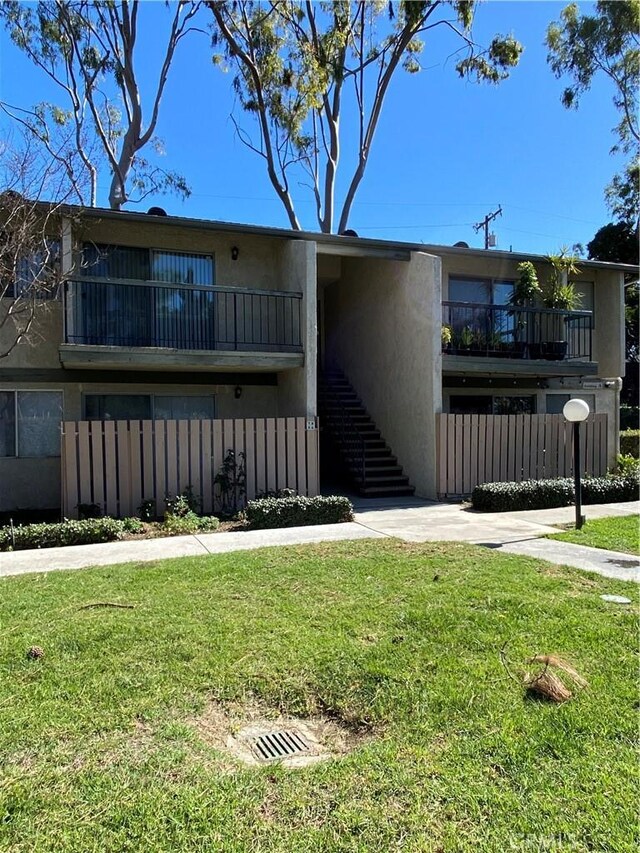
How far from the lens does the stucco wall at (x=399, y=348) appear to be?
456 inches

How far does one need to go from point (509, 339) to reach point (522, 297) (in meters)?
1.05

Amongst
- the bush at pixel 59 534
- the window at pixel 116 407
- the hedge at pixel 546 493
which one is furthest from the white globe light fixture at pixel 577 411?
the window at pixel 116 407

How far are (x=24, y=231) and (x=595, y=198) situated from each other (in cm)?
2417

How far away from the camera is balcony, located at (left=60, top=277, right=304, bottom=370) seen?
9.95 m

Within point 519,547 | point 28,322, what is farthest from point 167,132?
point 519,547

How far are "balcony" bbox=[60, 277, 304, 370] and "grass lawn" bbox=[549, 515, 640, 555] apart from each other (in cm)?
590

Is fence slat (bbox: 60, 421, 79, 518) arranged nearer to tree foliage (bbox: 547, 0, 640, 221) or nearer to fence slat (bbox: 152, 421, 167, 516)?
fence slat (bbox: 152, 421, 167, 516)

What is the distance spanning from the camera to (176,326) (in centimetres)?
1141

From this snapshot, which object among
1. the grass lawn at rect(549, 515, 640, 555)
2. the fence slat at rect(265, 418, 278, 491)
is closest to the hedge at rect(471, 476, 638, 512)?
the grass lawn at rect(549, 515, 640, 555)

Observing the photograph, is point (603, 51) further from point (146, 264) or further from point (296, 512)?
point (296, 512)

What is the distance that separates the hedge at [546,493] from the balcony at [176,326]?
14.5 feet

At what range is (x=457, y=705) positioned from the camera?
10.1 feet

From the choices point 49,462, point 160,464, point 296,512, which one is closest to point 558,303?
point 296,512

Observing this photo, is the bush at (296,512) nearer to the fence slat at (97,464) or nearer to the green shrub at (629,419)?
the fence slat at (97,464)
